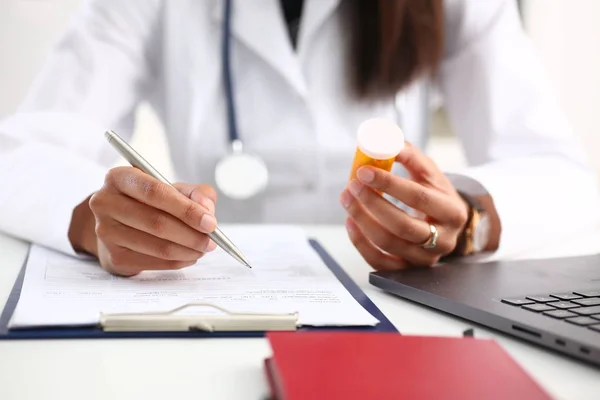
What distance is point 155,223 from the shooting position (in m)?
0.53

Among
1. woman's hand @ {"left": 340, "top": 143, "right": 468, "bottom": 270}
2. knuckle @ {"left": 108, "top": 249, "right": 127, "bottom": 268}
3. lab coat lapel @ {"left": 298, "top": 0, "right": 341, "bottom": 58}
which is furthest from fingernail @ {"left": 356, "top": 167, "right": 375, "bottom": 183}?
lab coat lapel @ {"left": 298, "top": 0, "right": 341, "bottom": 58}

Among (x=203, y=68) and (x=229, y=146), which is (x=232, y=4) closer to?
(x=203, y=68)

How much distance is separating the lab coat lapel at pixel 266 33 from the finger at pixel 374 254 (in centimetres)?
47

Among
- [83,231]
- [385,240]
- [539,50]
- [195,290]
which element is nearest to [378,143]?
[385,240]

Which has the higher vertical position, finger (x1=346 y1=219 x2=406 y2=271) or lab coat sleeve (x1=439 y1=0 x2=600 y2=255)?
lab coat sleeve (x1=439 y1=0 x2=600 y2=255)

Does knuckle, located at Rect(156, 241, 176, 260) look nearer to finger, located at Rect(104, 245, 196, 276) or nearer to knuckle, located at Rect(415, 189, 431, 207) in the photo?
finger, located at Rect(104, 245, 196, 276)

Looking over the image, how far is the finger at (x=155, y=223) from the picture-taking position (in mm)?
533

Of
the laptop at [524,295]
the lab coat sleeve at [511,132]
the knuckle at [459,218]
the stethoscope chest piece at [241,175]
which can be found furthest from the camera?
the stethoscope chest piece at [241,175]

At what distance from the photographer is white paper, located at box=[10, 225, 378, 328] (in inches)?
17.8

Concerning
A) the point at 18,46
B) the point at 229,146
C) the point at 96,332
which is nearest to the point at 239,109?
the point at 229,146

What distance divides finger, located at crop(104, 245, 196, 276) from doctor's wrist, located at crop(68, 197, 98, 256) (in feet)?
0.22

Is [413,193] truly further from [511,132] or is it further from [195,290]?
[511,132]

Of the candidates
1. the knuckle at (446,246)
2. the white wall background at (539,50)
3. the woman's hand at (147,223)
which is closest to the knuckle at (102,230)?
the woman's hand at (147,223)

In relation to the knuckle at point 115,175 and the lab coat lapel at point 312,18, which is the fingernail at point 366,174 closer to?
the knuckle at point 115,175
